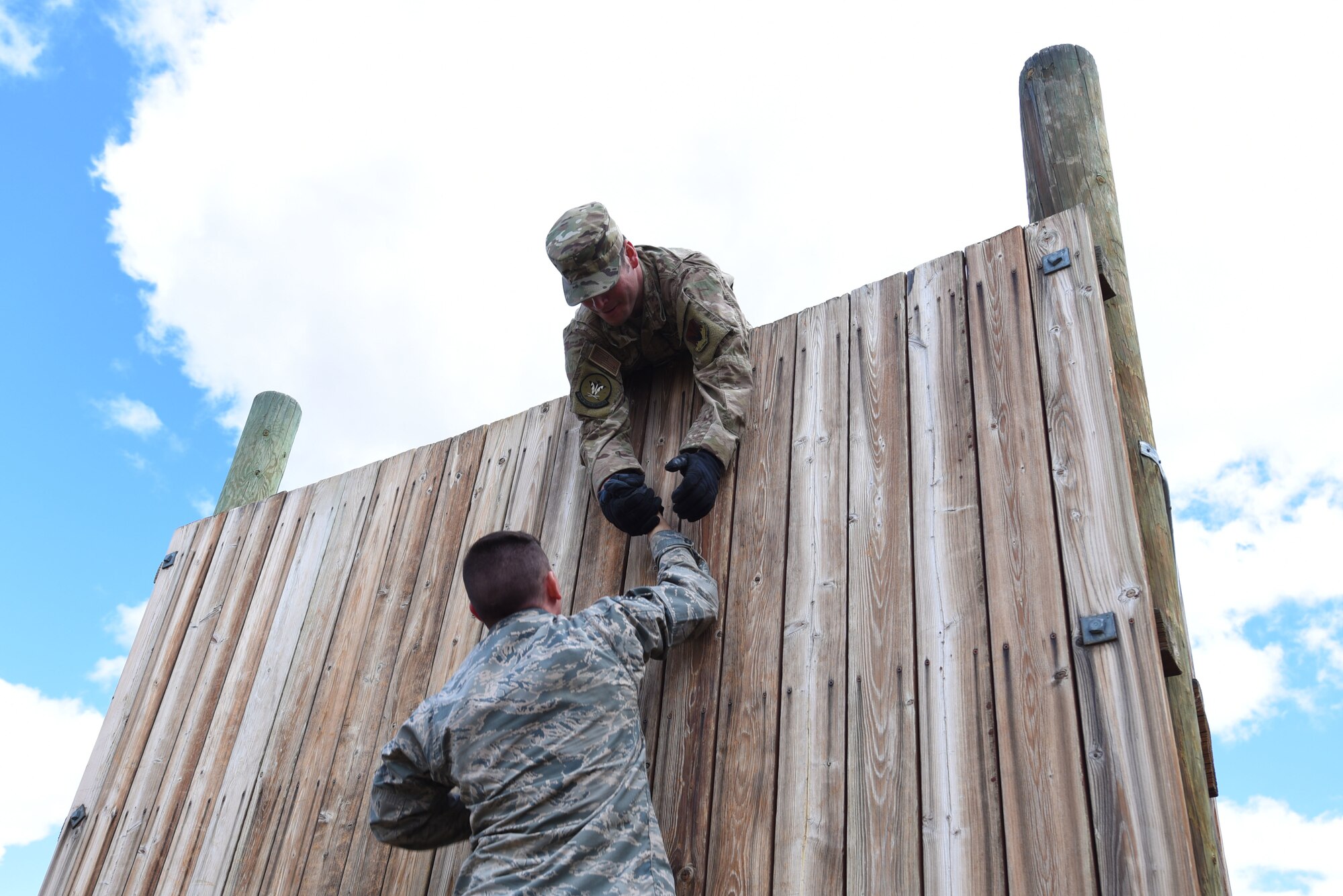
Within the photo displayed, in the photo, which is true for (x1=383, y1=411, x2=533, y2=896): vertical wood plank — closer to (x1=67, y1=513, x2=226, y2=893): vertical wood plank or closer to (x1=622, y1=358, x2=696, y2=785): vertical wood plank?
(x1=622, y1=358, x2=696, y2=785): vertical wood plank

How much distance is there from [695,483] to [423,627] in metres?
1.18

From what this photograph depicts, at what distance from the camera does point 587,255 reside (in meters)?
3.00

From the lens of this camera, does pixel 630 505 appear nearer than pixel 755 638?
No

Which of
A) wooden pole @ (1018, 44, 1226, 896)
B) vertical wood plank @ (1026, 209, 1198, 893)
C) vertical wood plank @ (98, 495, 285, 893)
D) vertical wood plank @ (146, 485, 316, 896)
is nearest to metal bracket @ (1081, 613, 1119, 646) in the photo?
vertical wood plank @ (1026, 209, 1198, 893)

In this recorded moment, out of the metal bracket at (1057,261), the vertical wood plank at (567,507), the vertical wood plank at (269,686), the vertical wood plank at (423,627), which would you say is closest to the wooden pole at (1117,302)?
the metal bracket at (1057,261)

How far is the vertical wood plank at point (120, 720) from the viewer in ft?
12.9

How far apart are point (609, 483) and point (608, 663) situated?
822 millimetres

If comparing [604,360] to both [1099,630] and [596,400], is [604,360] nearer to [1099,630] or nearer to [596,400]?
[596,400]

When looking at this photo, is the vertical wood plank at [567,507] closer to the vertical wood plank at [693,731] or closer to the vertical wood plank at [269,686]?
the vertical wood plank at [693,731]

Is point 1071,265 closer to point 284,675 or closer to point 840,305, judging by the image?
point 840,305

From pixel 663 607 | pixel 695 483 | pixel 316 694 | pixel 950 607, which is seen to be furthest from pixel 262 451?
pixel 950 607

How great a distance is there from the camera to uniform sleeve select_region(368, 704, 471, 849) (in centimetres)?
227

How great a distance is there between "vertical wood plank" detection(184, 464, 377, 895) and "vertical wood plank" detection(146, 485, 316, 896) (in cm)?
3

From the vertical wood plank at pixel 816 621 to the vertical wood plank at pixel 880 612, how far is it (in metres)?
0.03
